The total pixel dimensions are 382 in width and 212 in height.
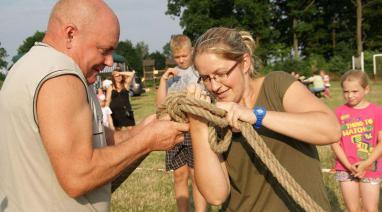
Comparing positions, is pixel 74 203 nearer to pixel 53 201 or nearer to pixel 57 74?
pixel 53 201

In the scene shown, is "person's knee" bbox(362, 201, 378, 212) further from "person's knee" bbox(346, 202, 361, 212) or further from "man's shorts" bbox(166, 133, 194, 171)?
"man's shorts" bbox(166, 133, 194, 171)

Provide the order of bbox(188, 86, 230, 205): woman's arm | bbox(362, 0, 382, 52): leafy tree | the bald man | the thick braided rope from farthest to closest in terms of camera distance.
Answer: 1. bbox(362, 0, 382, 52): leafy tree
2. bbox(188, 86, 230, 205): woman's arm
3. the thick braided rope
4. the bald man

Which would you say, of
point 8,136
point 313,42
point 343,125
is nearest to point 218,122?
point 8,136

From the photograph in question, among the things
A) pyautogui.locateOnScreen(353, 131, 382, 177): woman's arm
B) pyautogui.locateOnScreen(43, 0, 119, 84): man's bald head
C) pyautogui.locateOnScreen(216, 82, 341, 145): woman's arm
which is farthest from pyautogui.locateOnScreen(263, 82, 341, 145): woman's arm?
pyautogui.locateOnScreen(353, 131, 382, 177): woman's arm

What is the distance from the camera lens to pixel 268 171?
8.48ft

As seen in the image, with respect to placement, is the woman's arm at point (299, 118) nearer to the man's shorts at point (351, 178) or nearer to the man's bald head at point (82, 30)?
the man's bald head at point (82, 30)

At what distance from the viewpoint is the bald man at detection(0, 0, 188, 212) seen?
80.0 inches

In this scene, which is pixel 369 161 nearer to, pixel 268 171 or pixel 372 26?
pixel 268 171

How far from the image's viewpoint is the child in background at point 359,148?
4301 mm

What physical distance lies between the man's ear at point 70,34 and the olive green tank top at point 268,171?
1.04 meters

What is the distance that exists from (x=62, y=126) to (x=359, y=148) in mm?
3318

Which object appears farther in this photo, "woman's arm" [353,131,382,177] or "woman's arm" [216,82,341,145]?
"woman's arm" [353,131,382,177]

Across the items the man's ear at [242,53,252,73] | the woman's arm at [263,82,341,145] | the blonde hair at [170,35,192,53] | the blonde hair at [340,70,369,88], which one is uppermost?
the blonde hair at [170,35,192,53]

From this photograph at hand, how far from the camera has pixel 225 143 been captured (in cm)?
241
